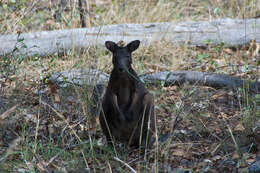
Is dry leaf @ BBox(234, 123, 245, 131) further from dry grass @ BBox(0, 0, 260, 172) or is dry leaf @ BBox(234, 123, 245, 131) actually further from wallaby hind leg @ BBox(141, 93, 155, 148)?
wallaby hind leg @ BBox(141, 93, 155, 148)

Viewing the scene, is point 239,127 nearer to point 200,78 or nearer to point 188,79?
point 200,78

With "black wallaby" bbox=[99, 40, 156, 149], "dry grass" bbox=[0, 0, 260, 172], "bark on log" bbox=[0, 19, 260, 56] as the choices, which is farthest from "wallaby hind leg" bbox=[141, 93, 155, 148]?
"bark on log" bbox=[0, 19, 260, 56]

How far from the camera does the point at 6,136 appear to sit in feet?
15.3

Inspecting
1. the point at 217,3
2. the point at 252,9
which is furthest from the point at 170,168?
the point at 217,3

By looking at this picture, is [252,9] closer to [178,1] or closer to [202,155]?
[178,1]

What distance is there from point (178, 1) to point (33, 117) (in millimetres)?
5517

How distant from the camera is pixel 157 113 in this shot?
5473 millimetres

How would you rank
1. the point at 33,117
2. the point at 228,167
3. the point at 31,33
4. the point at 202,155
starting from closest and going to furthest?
the point at 228,167, the point at 202,155, the point at 33,117, the point at 31,33

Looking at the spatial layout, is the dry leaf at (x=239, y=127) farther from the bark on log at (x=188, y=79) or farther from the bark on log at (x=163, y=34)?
the bark on log at (x=163, y=34)

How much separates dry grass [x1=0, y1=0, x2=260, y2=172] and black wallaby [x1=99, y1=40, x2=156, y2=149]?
19cm

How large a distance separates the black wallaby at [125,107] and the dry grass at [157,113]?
0.19 meters

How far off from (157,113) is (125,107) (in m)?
1.01

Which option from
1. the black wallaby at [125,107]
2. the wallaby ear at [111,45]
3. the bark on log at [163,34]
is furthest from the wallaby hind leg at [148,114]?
the bark on log at [163,34]

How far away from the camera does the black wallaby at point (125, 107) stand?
4387 millimetres
